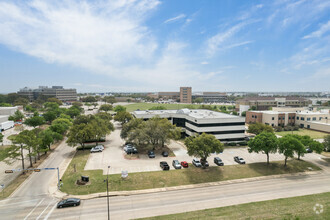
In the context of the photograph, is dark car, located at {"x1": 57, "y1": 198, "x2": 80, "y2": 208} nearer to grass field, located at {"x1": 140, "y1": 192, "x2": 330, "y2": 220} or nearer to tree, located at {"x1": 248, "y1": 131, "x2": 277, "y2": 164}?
grass field, located at {"x1": 140, "y1": 192, "x2": 330, "y2": 220}

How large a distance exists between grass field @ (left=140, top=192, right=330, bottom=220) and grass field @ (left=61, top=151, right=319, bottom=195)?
362 inches

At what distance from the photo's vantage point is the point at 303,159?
159 ft

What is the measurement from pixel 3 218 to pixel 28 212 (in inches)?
106

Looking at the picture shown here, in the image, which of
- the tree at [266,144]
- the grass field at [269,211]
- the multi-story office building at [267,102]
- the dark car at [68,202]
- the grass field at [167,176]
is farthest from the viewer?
the multi-story office building at [267,102]

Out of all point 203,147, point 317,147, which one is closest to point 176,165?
point 203,147

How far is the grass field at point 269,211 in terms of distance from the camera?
2520 centimetres

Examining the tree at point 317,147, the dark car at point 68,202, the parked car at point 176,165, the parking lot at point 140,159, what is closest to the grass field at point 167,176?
the parked car at point 176,165

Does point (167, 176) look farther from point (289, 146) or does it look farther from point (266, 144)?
point (289, 146)

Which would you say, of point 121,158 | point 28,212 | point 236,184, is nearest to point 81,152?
point 121,158

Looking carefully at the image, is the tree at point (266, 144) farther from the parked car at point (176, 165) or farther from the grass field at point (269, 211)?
the parked car at point (176, 165)

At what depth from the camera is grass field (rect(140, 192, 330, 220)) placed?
25.2 meters

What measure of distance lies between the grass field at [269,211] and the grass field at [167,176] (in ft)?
30.2

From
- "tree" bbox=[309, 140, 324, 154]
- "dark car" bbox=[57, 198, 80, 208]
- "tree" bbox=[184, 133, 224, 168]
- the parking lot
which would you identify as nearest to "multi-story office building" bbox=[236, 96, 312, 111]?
the parking lot

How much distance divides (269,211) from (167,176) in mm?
18036
